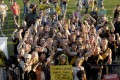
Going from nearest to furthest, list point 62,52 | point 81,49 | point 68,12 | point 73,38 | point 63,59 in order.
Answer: point 63,59, point 81,49, point 62,52, point 73,38, point 68,12

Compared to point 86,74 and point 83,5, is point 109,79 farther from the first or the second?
point 83,5

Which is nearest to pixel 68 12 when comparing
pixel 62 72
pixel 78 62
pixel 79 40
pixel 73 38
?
pixel 73 38

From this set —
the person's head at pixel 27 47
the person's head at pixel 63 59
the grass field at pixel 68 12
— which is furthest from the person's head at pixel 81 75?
the grass field at pixel 68 12

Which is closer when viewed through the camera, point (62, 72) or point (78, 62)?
point (62, 72)

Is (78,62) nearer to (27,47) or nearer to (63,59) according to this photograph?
(63,59)

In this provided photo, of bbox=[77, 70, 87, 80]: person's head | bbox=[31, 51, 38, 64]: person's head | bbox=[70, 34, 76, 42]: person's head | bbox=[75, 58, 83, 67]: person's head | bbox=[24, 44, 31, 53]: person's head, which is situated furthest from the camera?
bbox=[70, 34, 76, 42]: person's head

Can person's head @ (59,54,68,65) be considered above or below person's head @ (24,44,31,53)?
below

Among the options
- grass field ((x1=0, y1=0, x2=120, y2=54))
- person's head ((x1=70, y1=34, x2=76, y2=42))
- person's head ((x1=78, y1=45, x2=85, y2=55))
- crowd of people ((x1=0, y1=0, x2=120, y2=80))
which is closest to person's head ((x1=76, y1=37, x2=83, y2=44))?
crowd of people ((x1=0, y1=0, x2=120, y2=80))

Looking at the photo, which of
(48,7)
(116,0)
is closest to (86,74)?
(48,7)

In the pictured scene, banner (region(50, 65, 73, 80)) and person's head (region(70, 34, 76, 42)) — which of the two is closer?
banner (region(50, 65, 73, 80))

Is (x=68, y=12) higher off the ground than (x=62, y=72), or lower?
higher

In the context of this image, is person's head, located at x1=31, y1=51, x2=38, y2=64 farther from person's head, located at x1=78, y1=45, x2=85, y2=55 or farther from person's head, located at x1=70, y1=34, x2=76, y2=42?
person's head, located at x1=70, y1=34, x2=76, y2=42

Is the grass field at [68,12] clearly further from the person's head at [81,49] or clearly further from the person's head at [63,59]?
the person's head at [63,59]

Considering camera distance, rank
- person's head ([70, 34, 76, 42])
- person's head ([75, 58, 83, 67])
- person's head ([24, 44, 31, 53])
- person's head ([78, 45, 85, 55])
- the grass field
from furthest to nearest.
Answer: the grass field
person's head ([70, 34, 76, 42])
person's head ([24, 44, 31, 53])
person's head ([78, 45, 85, 55])
person's head ([75, 58, 83, 67])
